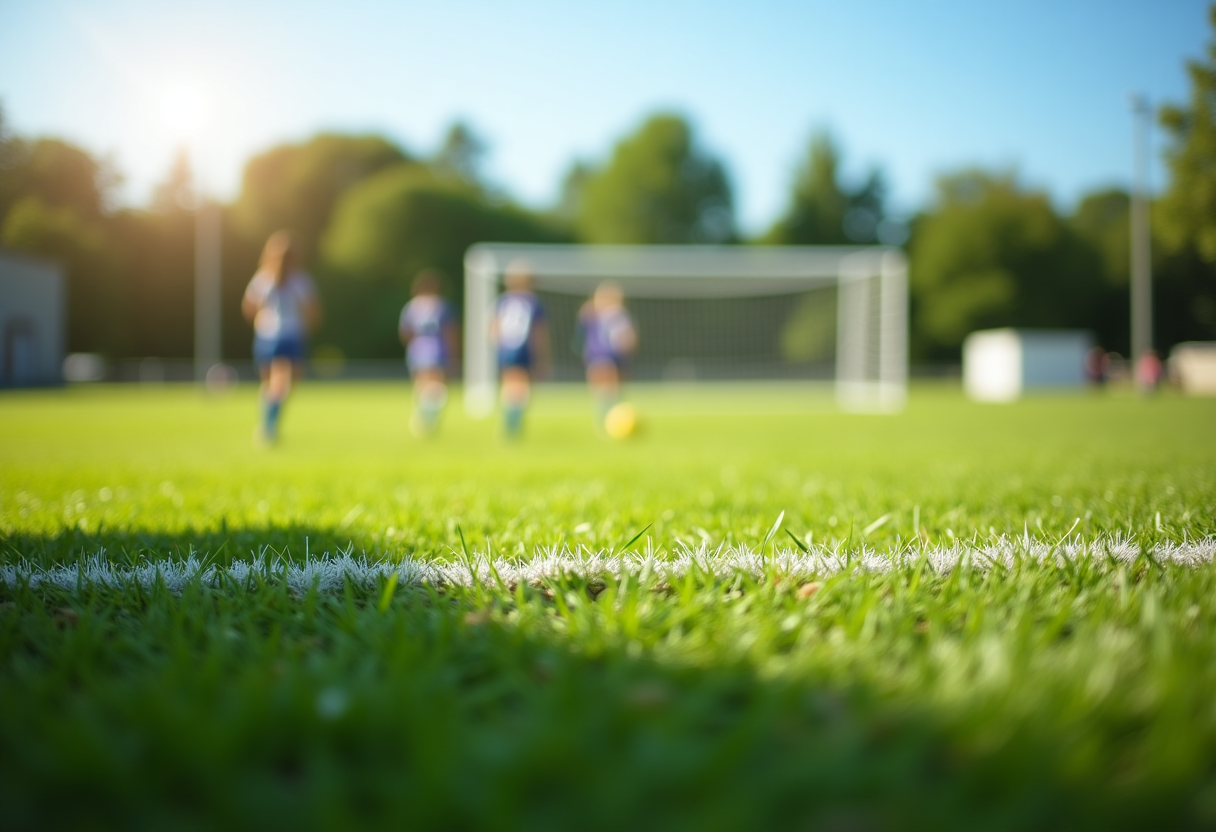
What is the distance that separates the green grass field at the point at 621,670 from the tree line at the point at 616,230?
3755 cm

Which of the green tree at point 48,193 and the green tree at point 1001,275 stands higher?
the green tree at point 1001,275

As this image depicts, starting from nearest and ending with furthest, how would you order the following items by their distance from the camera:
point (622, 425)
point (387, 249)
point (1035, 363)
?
point (622, 425) < point (1035, 363) < point (387, 249)

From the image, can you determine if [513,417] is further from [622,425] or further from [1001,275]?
[1001,275]

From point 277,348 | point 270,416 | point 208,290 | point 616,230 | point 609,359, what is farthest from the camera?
point 616,230

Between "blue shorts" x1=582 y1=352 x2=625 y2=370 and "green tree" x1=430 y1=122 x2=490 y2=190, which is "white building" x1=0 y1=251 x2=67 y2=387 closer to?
"blue shorts" x1=582 y1=352 x2=625 y2=370

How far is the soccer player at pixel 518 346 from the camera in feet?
26.9

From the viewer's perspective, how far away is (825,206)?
47.4 m

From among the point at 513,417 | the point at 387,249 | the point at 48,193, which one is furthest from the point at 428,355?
the point at 387,249

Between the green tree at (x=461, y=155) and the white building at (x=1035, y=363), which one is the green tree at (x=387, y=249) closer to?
the green tree at (x=461, y=155)

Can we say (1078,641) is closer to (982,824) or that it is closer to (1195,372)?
(982,824)

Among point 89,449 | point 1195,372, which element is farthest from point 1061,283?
point 89,449

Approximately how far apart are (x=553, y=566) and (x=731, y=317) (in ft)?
85.4

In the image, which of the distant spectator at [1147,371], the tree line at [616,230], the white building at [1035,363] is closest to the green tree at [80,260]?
the tree line at [616,230]

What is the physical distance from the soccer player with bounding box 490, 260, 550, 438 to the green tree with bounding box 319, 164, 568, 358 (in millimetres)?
32859
